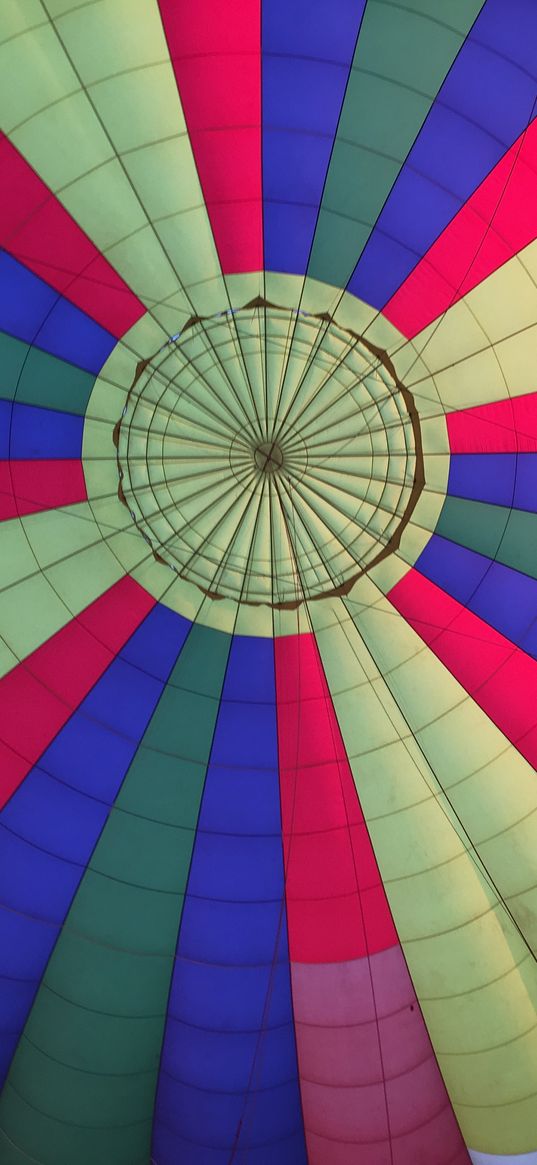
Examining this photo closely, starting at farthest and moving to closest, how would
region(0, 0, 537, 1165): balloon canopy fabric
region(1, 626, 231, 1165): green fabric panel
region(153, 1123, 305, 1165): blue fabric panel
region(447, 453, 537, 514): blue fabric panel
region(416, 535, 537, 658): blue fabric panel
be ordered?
region(153, 1123, 305, 1165): blue fabric panel
region(1, 626, 231, 1165): green fabric panel
region(416, 535, 537, 658): blue fabric panel
region(447, 453, 537, 514): blue fabric panel
region(0, 0, 537, 1165): balloon canopy fabric

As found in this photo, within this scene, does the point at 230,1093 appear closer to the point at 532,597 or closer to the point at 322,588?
the point at 322,588

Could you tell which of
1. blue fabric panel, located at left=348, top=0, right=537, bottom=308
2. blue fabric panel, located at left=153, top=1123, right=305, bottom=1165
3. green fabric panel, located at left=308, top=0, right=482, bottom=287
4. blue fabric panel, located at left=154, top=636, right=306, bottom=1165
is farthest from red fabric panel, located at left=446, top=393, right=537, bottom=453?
blue fabric panel, located at left=153, top=1123, right=305, bottom=1165

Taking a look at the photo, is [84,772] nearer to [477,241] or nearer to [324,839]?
[324,839]

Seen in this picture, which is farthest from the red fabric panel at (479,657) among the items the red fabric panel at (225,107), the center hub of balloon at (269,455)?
the red fabric panel at (225,107)

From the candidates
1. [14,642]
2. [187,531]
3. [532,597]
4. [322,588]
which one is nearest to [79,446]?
[187,531]

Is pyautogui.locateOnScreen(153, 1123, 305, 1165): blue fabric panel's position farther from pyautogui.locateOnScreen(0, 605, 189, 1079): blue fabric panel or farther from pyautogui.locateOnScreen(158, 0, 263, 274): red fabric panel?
pyautogui.locateOnScreen(158, 0, 263, 274): red fabric panel
